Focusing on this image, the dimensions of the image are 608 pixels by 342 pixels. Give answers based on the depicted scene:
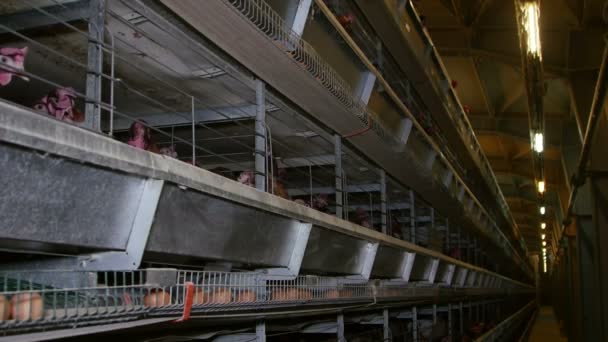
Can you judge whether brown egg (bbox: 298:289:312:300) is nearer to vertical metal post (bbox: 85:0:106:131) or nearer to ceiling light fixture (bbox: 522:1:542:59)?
vertical metal post (bbox: 85:0:106:131)

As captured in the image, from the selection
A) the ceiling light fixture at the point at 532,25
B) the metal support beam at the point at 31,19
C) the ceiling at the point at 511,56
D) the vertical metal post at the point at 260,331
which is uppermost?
the ceiling at the point at 511,56

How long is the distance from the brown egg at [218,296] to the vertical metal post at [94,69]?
2.78 feet

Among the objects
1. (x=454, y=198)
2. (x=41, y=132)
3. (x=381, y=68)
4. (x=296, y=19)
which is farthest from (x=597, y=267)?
(x=41, y=132)

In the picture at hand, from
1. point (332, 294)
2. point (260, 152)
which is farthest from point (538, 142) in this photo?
point (260, 152)

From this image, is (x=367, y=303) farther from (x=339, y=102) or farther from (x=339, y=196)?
(x=339, y=102)

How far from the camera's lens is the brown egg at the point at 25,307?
1.61m

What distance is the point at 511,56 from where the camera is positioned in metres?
11.3

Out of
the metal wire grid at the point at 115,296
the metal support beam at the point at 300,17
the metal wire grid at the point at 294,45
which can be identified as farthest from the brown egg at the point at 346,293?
the metal support beam at the point at 300,17

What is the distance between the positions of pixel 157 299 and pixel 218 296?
1.70 ft

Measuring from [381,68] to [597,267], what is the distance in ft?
17.3

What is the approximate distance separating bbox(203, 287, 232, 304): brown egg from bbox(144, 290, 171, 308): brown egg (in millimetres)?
366

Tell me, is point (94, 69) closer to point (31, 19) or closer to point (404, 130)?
point (31, 19)

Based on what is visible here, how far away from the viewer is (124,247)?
7.06 feet

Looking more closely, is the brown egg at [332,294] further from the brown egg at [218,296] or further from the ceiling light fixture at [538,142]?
the ceiling light fixture at [538,142]
